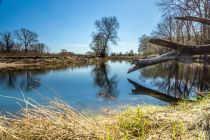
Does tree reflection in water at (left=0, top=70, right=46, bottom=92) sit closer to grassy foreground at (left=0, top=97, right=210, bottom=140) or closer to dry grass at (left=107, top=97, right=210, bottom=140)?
grassy foreground at (left=0, top=97, right=210, bottom=140)

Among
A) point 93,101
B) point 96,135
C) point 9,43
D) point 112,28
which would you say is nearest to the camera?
point 96,135

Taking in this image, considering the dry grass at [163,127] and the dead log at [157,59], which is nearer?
the dry grass at [163,127]

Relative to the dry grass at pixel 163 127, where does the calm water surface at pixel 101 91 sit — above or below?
below

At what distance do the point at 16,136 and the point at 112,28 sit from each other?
52271 millimetres

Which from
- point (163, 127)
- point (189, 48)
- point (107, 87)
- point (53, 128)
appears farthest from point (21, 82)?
point (163, 127)

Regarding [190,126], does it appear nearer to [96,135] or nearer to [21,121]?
[96,135]

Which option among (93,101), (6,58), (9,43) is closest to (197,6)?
(93,101)

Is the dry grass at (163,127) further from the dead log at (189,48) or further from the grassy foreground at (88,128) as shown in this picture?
the dead log at (189,48)

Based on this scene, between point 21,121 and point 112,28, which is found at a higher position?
point 112,28

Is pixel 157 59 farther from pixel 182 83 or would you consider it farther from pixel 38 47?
pixel 38 47

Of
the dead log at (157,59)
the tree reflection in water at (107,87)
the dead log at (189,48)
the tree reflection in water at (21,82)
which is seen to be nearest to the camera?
the dead log at (189,48)

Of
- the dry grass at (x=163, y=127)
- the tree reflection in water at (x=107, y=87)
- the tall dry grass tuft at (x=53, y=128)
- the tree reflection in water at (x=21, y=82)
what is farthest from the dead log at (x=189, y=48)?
the tree reflection in water at (x=21, y=82)

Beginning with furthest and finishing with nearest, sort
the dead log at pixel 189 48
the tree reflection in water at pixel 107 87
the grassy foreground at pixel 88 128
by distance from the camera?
1. the tree reflection in water at pixel 107 87
2. the dead log at pixel 189 48
3. the grassy foreground at pixel 88 128

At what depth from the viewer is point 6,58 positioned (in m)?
32.4
